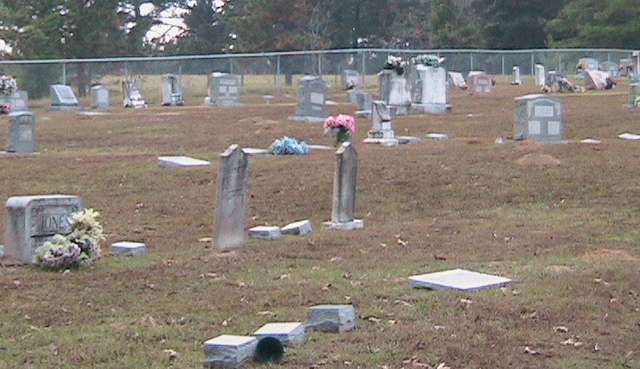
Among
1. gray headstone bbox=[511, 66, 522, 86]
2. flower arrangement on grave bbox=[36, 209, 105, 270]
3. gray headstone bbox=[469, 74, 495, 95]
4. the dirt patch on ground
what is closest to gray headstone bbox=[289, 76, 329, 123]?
the dirt patch on ground

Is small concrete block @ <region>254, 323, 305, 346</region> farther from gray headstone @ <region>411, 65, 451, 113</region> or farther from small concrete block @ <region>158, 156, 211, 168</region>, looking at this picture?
gray headstone @ <region>411, 65, 451, 113</region>

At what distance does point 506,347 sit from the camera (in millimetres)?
8164

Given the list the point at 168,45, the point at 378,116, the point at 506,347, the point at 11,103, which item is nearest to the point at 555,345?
the point at 506,347

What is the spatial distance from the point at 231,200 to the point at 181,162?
24.6 feet

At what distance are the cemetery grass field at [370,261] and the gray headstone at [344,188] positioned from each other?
321mm

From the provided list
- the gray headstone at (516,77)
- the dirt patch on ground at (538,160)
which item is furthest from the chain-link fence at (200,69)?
the dirt patch on ground at (538,160)

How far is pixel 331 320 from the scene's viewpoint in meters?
8.45

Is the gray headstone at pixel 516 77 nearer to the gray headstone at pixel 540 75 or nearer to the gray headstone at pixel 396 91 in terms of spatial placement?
the gray headstone at pixel 540 75

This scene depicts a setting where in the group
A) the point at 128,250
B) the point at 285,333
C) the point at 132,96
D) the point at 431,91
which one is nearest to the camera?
the point at 285,333

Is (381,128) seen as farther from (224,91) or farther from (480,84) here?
(480,84)

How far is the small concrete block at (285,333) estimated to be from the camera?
7875 mm

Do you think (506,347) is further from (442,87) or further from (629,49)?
(629,49)

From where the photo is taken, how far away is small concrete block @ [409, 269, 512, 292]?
10.1 m

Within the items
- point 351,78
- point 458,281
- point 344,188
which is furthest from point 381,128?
point 351,78
